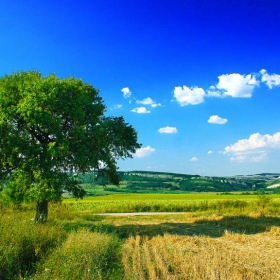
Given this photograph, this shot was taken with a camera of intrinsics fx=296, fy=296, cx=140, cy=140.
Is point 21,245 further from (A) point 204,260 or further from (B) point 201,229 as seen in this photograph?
(B) point 201,229

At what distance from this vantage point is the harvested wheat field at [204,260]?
9445mm

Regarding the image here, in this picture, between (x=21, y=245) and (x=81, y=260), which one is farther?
(x=21, y=245)

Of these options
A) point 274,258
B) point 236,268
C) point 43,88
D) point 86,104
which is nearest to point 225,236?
point 274,258

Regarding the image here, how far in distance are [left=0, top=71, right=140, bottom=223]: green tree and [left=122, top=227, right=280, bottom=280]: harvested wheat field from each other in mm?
7355

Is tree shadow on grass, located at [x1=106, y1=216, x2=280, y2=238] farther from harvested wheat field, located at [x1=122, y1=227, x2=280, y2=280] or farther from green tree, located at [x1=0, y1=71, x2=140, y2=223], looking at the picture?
green tree, located at [x1=0, y1=71, x2=140, y2=223]

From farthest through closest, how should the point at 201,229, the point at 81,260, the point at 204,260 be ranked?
the point at 201,229, the point at 204,260, the point at 81,260

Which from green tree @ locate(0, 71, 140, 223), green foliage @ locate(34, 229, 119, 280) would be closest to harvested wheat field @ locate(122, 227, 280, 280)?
green foliage @ locate(34, 229, 119, 280)

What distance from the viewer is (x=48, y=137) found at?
872 inches

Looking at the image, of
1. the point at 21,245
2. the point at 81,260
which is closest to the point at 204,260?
the point at 81,260

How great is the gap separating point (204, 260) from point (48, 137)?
1536cm

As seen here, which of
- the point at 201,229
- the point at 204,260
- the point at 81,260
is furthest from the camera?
the point at 201,229

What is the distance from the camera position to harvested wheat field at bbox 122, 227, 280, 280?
372 inches

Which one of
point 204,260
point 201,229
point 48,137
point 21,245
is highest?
point 48,137

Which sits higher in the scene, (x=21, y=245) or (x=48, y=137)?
(x=48, y=137)
